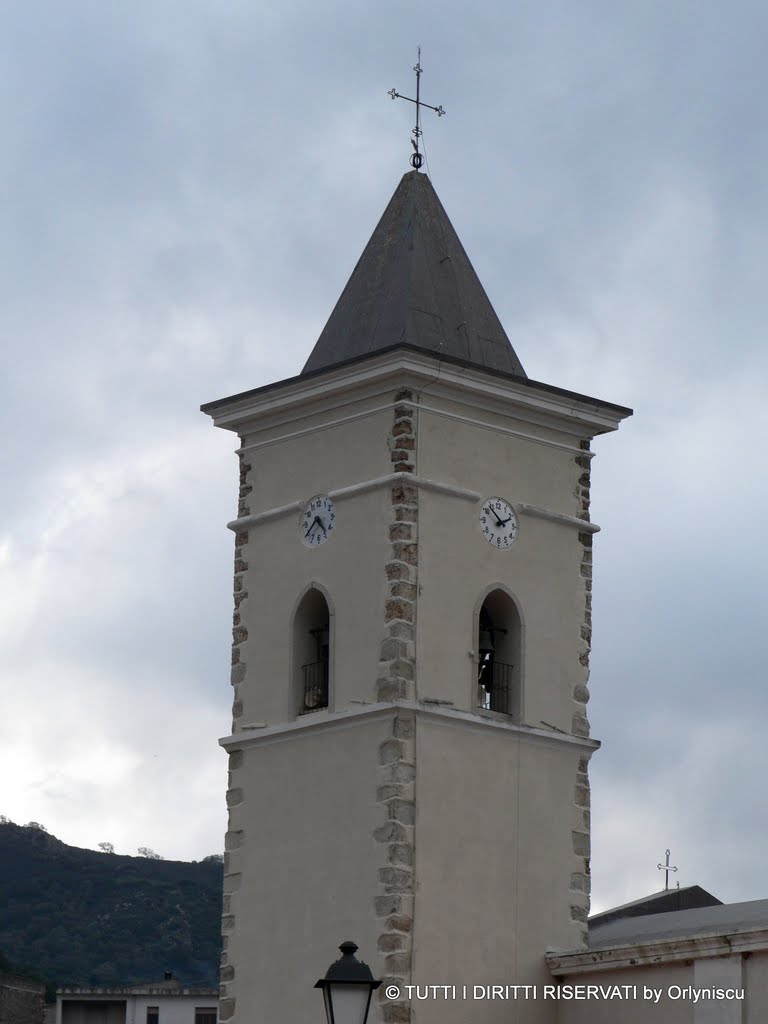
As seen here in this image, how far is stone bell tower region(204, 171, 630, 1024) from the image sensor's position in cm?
2436

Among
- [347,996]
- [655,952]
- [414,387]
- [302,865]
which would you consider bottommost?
[347,996]

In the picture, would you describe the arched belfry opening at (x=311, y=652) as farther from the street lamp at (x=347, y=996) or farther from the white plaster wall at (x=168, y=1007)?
the white plaster wall at (x=168, y=1007)

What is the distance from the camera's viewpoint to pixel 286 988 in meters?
24.8

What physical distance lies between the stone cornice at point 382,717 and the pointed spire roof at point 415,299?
3.51 metres

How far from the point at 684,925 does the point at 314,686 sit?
4361 millimetres

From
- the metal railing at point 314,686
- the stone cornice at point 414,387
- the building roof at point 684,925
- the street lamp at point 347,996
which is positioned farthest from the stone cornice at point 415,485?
the street lamp at point 347,996

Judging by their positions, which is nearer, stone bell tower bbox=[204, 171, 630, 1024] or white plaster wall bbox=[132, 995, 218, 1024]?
stone bell tower bbox=[204, 171, 630, 1024]

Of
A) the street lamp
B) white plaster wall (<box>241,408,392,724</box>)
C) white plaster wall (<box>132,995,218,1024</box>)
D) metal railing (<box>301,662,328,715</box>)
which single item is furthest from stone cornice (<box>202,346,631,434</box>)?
white plaster wall (<box>132,995,218,1024</box>)

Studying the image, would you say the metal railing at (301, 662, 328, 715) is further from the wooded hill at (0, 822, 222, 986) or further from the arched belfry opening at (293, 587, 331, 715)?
the wooded hill at (0, 822, 222, 986)

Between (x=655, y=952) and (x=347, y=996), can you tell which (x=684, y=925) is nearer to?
(x=655, y=952)

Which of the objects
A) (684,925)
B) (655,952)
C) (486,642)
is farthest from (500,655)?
(655,952)

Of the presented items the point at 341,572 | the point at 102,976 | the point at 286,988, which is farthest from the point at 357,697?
the point at 102,976

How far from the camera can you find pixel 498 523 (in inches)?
1016

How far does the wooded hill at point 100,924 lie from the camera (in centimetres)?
5759
